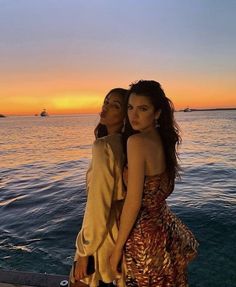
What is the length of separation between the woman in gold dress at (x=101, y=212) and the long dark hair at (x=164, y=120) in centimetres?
23

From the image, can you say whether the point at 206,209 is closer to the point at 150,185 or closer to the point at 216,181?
the point at 216,181

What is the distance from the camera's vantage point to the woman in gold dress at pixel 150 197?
7.45 ft

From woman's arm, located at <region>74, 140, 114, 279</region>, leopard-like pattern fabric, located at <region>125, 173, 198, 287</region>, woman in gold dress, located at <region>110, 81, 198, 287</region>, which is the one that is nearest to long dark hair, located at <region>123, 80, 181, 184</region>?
woman in gold dress, located at <region>110, 81, 198, 287</region>

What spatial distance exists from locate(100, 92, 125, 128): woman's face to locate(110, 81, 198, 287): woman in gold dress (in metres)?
0.19

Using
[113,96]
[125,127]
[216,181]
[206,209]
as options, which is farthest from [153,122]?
[216,181]

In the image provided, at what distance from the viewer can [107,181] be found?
228 cm

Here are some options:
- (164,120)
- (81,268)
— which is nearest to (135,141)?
(164,120)

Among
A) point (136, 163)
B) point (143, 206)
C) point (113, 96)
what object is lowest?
point (143, 206)

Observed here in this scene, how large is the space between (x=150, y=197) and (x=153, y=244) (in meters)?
0.34

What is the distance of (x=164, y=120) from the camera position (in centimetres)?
258

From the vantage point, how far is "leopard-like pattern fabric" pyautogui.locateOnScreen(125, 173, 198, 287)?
2.38 metres

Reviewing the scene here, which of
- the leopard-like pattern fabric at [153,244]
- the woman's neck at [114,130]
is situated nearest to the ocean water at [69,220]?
the leopard-like pattern fabric at [153,244]

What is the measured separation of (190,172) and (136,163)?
55.9ft

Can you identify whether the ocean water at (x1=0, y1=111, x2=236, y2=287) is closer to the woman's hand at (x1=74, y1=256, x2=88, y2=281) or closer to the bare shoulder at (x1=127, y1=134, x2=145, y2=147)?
the woman's hand at (x1=74, y1=256, x2=88, y2=281)
